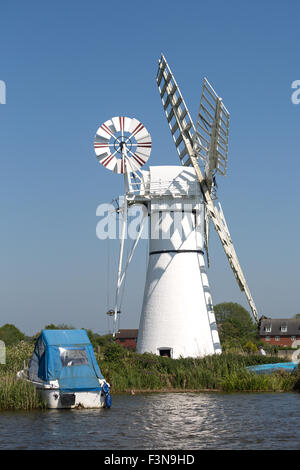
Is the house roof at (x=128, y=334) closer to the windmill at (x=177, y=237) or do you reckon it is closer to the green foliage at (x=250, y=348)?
the green foliage at (x=250, y=348)

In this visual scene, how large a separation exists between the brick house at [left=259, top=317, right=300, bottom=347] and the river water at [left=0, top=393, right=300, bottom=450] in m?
63.4

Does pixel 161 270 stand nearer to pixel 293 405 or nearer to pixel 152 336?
pixel 152 336

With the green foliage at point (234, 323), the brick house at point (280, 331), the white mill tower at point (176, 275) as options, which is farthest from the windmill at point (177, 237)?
the brick house at point (280, 331)

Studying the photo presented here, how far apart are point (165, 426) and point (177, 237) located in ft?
58.9

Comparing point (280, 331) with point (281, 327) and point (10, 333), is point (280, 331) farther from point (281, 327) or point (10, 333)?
point (10, 333)

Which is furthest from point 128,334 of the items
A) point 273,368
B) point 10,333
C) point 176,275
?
point 273,368

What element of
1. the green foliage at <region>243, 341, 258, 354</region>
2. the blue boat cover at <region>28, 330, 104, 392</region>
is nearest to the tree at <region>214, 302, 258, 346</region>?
the green foliage at <region>243, 341, 258, 354</region>

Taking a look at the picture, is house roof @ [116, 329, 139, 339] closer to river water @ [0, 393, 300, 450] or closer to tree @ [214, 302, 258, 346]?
tree @ [214, 302, 258, 346]

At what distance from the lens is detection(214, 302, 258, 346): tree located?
81.1 meters

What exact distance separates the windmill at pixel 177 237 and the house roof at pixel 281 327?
52760 millimetres

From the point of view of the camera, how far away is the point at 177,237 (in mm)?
35812

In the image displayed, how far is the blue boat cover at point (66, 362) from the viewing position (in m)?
22.7
